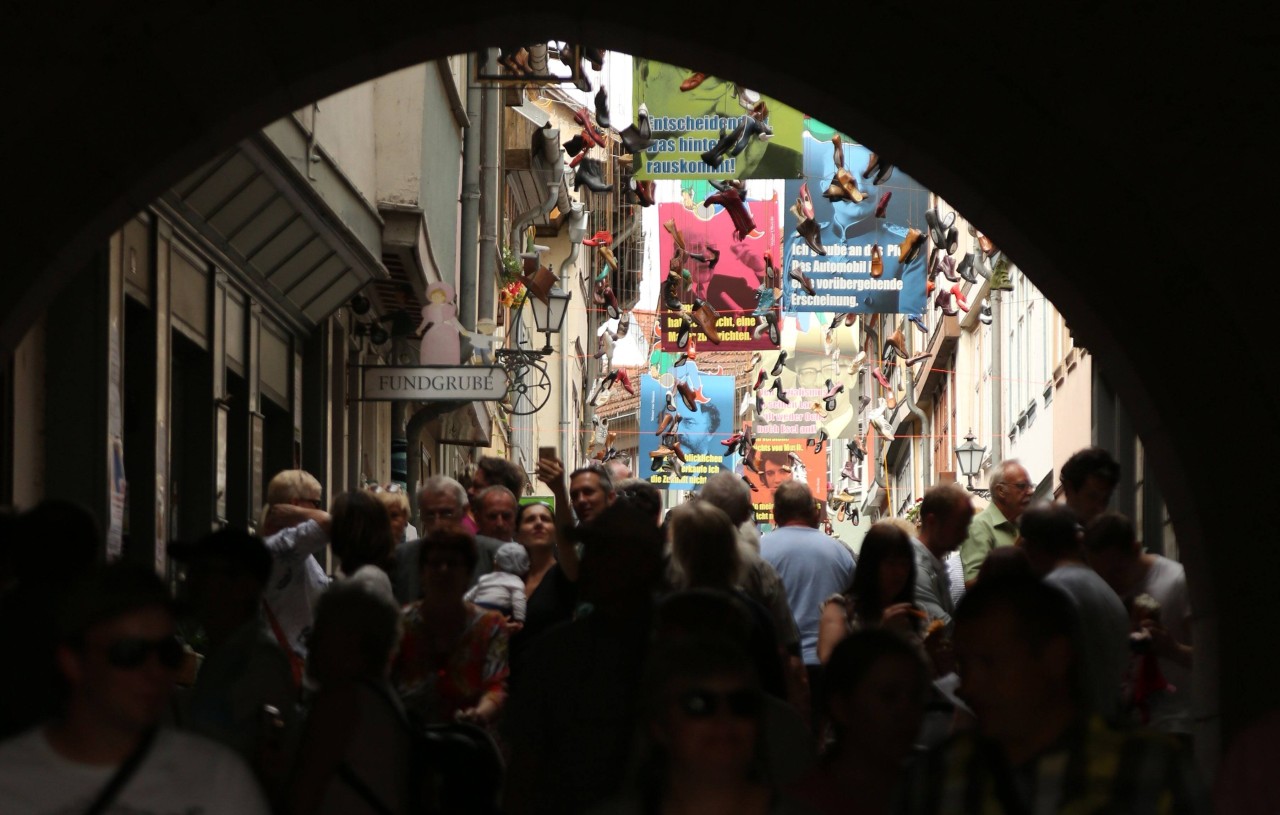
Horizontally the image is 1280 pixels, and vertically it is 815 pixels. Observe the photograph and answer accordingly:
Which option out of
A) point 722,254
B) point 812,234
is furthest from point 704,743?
point 722,254

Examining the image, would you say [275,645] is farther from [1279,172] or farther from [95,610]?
[1279,172]

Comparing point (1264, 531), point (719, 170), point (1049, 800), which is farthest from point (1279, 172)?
point (719, 170)

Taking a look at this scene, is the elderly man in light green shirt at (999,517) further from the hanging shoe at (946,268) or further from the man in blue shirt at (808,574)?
the hanging shoe at (946,268)

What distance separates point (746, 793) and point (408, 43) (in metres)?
4.35

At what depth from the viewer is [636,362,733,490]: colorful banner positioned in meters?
43.5

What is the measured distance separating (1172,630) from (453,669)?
314 cm

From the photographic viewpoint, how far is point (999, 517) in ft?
34.0

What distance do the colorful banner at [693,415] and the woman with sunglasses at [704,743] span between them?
38730 mm

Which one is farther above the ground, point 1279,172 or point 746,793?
point 1279,172

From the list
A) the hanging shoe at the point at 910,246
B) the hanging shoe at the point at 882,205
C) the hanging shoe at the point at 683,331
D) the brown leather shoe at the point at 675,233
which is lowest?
the hanging shoe at the point at 683,331

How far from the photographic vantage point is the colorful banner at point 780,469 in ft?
158

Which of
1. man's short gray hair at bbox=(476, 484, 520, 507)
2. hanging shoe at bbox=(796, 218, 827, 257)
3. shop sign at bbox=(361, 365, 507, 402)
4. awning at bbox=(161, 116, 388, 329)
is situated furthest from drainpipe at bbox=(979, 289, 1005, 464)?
man's short gray hair at bbox=(476, 484, 520, 507)

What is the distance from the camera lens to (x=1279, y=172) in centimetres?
732

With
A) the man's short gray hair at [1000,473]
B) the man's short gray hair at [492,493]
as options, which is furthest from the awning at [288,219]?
the man's short gray hair at [1000,473]
